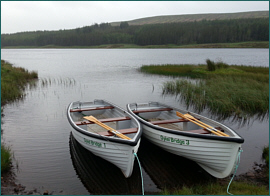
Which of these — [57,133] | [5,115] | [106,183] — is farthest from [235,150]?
[5,115]

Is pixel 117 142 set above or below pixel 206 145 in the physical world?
above

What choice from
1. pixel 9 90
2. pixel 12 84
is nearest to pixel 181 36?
pixel 12 84

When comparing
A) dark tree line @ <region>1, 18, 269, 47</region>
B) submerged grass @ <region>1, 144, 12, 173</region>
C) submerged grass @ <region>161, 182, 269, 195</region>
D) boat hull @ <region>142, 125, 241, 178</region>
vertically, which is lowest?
submerged grass @ <region>161, 182, 269, 195</region>

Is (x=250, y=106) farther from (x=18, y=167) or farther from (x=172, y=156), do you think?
(x=18, y=167)

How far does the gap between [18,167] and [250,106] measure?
35.9ft

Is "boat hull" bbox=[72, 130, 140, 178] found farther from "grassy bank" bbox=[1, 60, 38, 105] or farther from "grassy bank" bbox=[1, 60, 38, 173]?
"grassy bank" bbox=[1, 60, 38, 105]

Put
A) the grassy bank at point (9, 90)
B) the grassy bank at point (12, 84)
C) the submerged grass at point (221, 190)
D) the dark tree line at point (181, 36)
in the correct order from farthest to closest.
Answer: the dark tree line at point (181, 36) → the grassy bank at point (12, 84) → the grassy bank at point (9, 90) → the submerged grass at point (221, 190)

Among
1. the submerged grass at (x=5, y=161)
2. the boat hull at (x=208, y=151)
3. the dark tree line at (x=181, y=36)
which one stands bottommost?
the submerged grass at (x=5, y=161)

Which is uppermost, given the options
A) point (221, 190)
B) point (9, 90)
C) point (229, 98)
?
point (9, 90)

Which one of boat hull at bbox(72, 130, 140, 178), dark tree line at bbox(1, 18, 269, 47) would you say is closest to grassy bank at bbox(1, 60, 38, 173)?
boat hull at bbox(72, 130, 140, 178)

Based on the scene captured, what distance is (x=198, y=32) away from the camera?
116 meters

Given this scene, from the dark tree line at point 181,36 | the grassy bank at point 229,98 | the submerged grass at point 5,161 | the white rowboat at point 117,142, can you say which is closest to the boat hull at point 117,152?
the white rowboat at point 117,142

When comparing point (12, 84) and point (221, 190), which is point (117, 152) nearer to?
point (221, 190)

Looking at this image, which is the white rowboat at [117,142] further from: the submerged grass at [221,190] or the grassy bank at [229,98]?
the grassy bank at [229,98]
